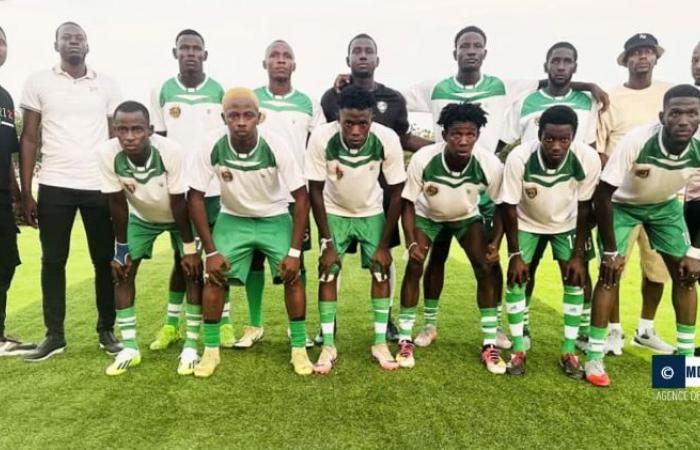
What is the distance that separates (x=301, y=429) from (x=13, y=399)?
2037mm

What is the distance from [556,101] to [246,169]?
2.67 metres

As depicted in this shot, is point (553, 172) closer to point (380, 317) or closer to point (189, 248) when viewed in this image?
point (380, 317)

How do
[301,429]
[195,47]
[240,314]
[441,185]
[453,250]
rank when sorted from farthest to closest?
[453,250] → [240,314] → [195,47] → [441,185] → [301,429]

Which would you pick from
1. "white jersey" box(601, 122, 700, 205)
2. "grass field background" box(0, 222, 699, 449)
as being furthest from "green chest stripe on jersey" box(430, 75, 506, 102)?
"grass field background" box(0, 222, 699, 449)

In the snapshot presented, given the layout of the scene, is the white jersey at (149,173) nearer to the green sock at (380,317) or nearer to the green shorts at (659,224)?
the green sock at (380,317)

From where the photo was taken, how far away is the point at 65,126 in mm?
4656

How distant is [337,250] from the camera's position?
4.53 metres

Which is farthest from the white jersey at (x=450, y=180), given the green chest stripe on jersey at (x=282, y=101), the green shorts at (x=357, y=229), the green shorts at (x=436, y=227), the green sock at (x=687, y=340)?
the green sock at (x=687, y=340)

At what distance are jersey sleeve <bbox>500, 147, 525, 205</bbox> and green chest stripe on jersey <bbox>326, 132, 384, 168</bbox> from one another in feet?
3.19

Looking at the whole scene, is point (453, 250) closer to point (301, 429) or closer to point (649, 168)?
point (649, 168)

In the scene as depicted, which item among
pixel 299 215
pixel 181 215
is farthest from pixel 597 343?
pixel 181 215

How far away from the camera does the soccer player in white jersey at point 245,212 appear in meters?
4.20

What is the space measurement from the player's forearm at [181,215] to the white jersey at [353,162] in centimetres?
97

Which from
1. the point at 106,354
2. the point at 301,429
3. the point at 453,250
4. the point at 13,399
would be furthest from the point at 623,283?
the point at 13,399
